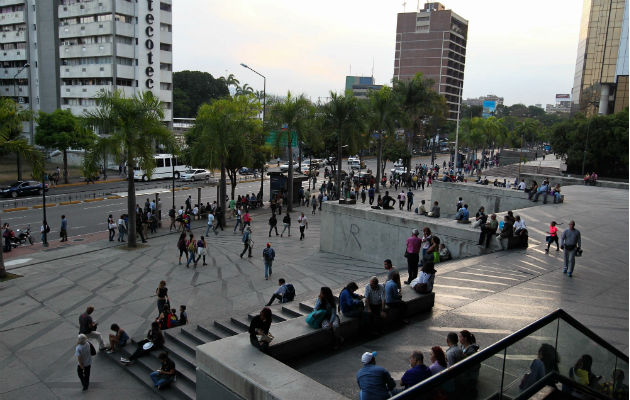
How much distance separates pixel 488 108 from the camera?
434 ft

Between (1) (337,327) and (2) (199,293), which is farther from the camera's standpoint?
(2) (199,293)

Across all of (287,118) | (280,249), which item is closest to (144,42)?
(287,118)

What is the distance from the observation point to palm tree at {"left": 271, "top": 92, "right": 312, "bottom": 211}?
102ft

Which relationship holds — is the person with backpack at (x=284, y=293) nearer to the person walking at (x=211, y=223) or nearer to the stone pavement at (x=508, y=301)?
the stone pavement at (x=508, y=301)

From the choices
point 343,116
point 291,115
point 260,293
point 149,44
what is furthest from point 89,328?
point 149,44

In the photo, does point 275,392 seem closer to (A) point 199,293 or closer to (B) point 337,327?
(B) point 337,327

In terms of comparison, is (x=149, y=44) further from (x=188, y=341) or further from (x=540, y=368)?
(x=540, y=368)

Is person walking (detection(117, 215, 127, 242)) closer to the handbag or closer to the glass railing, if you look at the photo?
the handbag

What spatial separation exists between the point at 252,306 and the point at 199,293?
91.4 inches

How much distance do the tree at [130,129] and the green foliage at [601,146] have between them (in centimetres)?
4054

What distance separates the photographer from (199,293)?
50.8 ft

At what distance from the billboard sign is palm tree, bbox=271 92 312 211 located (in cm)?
10607

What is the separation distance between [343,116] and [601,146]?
28.3 meters

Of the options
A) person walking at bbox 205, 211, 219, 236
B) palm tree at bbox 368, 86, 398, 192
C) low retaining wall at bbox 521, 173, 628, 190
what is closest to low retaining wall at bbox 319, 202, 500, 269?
person walking at bbox 205, 211, 219, 236
